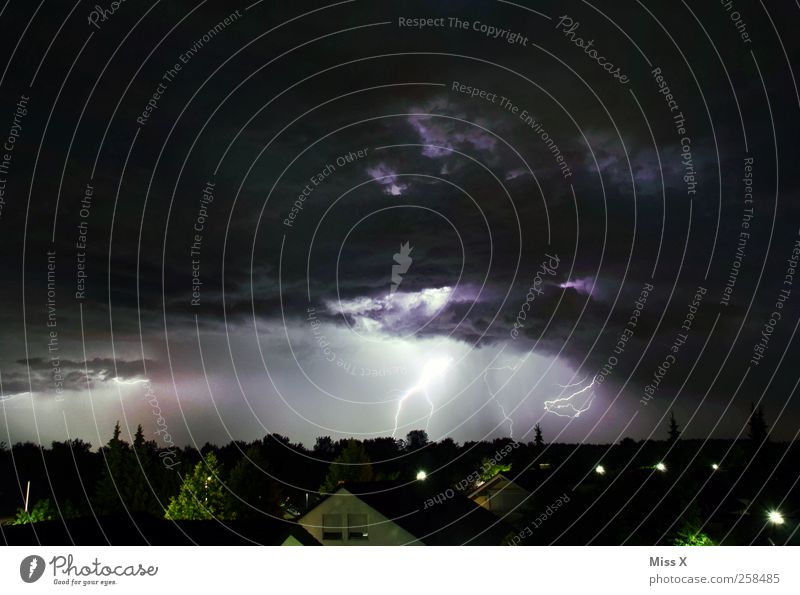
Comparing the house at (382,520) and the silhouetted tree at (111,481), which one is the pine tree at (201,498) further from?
the house at (382,520)

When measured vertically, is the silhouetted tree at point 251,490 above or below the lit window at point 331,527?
above

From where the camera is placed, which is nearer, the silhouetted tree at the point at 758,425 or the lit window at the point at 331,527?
the lit window at the point at 331,527

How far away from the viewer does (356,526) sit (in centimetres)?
4072

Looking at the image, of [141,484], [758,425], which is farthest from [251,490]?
[758,425]

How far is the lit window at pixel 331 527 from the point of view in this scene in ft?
133

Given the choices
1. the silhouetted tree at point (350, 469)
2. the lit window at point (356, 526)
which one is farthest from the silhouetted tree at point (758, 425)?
the lit window at point (356, 526)

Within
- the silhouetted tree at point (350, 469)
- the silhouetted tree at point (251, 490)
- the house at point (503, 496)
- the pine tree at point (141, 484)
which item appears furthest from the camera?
the silhouetted tree at point (350, 469)

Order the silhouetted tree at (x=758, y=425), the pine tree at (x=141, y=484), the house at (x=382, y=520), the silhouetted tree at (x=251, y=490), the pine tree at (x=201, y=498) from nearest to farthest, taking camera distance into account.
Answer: the house at (x=382, y=520) < the pine tree at (x=201, y=498) < the silhouetted tree at (x=251, y=490) < the pine tree at (x=141, y=484) < the silhouetted tree at (x=758, y=425)

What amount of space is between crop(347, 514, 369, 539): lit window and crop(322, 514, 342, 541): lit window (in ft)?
1.58

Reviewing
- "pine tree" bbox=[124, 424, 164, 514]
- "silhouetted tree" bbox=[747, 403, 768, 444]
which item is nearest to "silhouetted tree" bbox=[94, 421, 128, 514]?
"pine tree" bbox=[124, 424, 164, 514]

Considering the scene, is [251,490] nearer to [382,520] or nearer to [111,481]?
[111,481]

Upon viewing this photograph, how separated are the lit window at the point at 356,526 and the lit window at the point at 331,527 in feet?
1.58
